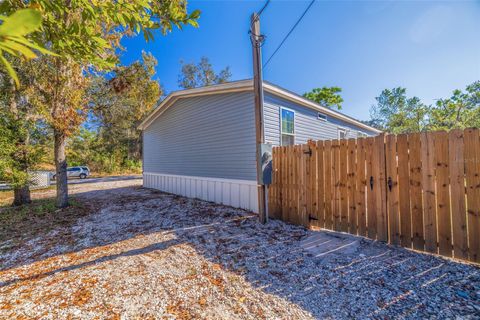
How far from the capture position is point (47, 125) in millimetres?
6824

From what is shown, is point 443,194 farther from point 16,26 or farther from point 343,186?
point 16,26

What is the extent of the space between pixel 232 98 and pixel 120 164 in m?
24.3

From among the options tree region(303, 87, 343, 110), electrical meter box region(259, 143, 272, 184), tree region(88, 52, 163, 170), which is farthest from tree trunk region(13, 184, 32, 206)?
tree region(303, 87, 343, 110)

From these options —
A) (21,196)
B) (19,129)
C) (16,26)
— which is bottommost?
(21,196)

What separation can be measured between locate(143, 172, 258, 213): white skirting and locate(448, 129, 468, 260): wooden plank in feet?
12.4

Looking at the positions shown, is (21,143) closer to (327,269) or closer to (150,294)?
(150,294)

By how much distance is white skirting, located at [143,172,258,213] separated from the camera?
589cm

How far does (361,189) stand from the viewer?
11.9 feet

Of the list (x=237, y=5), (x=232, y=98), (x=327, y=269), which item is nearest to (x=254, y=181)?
(x=232, y=98)

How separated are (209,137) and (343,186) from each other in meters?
4.84

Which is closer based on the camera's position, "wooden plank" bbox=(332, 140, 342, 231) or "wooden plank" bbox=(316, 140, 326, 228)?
"wooden plank" bbox=(332, 140, 342, 231)

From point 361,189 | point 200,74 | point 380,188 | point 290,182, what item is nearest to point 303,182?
point 290,182

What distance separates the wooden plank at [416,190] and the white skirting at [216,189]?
335 cm

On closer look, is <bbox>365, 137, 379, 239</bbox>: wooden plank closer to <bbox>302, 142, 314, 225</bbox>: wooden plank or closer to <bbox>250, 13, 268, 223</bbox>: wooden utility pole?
<bbox>302, 142, 314, 225</bbox>: wooden plank
